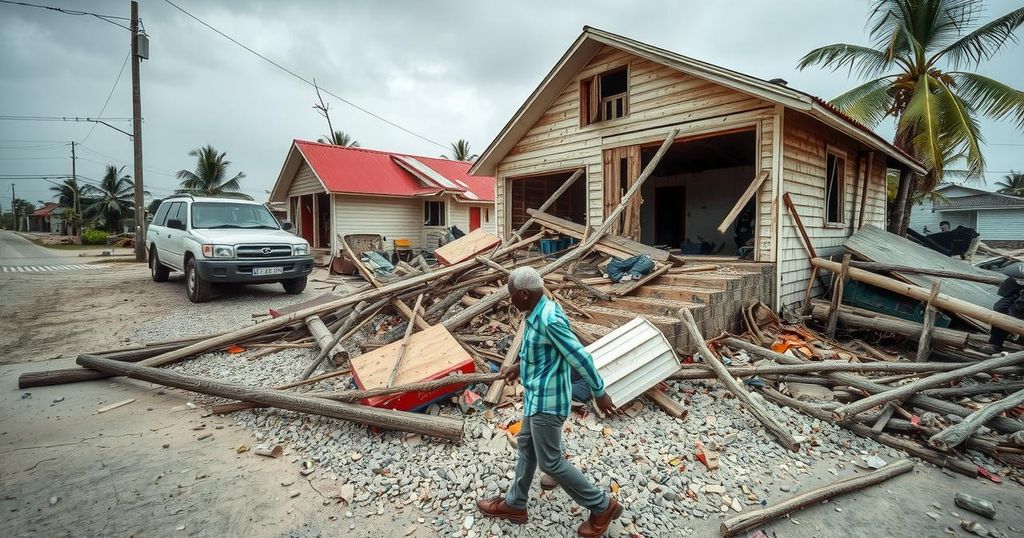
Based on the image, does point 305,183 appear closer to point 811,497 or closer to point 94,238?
point 811,497

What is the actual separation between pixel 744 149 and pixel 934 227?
A: 105 feet

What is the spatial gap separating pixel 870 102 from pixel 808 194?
9395 millimetres

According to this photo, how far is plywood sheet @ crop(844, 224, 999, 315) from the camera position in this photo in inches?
280

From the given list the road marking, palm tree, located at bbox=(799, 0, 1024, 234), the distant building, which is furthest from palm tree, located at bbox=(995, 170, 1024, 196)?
the road marking

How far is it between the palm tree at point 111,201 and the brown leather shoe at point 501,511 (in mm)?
55746

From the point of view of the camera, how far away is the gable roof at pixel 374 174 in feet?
62.0

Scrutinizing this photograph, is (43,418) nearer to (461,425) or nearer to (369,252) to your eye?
(461,425)

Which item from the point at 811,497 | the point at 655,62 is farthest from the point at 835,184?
the point at 811,497

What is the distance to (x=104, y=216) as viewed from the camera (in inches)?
1718

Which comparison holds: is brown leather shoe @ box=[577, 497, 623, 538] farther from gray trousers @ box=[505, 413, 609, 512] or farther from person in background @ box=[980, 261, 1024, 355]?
person in background @ box=[980, 261, 1024, 355]

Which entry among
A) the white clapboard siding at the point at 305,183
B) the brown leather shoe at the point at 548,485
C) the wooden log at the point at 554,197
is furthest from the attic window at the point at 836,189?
the white clapboard siding at the point at 305,183

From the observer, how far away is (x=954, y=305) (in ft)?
18.4

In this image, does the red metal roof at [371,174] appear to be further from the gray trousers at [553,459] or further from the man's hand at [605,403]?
the gray trousers at [553,459]

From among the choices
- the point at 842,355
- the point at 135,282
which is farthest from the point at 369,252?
the point at 842,355
